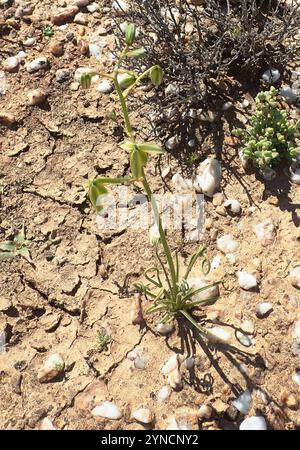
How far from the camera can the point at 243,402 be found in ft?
5.91

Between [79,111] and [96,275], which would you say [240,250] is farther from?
[79,111]

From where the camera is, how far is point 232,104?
2436 millimetres

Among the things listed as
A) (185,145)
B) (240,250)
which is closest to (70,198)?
(185,145)

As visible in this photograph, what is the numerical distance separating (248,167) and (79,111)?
2.95 ft

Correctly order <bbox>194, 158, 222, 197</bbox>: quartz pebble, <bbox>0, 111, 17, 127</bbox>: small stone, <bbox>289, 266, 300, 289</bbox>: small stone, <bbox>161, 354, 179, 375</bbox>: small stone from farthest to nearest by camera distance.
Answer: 1. <bbox>0, 111, 17, 127</bbox>: small stone
2. <bbox>194, 158, 222, 197</bbox>: quartz pebble
3. <bbox>289, 266, 300, 289</bbox>: small stone
4. <bbox>161, 354, 179, 375</bbox>: small stone

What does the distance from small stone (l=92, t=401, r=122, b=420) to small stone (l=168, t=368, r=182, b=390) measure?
213 mm

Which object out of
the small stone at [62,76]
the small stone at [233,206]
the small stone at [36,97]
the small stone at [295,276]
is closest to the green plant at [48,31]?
the small stone at [62,76]

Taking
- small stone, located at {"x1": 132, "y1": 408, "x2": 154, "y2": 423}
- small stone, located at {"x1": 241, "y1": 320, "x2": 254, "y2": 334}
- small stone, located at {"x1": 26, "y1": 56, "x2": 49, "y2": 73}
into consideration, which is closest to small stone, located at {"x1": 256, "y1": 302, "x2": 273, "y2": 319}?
small stone, located at {"x1": 241, "y1": 320, "x2": 254, "y2": 334}

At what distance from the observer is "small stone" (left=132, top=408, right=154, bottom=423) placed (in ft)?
5.92

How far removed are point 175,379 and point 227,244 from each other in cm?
60

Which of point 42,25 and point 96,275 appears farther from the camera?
point 42,25

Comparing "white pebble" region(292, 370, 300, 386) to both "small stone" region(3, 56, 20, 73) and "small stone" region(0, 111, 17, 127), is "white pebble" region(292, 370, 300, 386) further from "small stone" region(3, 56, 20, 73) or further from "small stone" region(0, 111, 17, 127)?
"small stone" region(3, 56, 20, 73)

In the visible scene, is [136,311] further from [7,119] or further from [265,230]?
[7,119]

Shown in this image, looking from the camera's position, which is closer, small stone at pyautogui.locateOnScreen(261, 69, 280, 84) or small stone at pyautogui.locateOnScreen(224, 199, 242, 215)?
small stone at pyautogui.locateOnScreen(224, 199, 242, 215)
